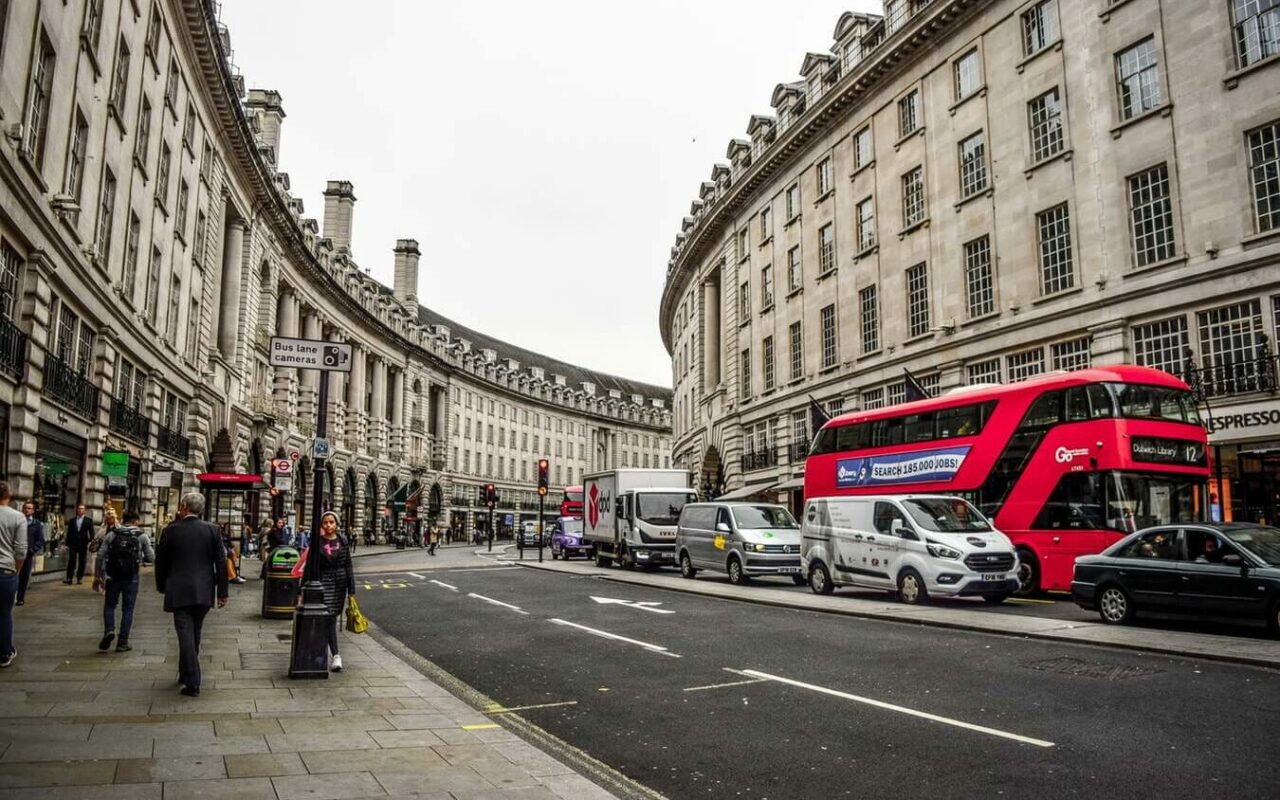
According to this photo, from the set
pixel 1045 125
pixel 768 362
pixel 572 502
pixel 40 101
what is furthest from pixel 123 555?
pixel 572 502

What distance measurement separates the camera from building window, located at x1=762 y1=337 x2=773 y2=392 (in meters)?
40.7

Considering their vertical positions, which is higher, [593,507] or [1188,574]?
[593,507]

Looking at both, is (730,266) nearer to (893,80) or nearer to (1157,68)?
(893,80)

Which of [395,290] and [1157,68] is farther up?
[395,290]

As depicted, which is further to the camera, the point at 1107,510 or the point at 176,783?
the point at 1107,510

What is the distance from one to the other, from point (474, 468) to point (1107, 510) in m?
75.1

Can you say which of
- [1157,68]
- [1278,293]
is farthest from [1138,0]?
[1278,293]

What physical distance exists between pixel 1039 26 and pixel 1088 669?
75.6 feet

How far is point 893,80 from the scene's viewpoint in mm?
32219

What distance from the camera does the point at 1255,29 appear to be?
2050cm

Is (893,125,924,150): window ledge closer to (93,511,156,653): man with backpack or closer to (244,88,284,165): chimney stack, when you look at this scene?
(93,511,156,653): man with backpack

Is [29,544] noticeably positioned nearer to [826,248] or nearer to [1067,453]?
[1067,453]

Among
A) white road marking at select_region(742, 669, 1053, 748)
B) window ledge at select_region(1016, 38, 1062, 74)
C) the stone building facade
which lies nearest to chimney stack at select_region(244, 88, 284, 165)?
the stone building facade

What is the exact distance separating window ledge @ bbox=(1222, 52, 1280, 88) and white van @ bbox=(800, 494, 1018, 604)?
41.1 ft
